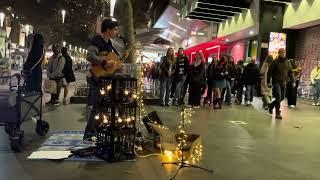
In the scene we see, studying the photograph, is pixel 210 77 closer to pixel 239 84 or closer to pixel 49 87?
pixel 239 84

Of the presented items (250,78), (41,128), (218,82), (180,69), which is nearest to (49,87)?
(41,128)

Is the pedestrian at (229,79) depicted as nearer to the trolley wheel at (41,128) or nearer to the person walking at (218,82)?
the person walking at (218,82)

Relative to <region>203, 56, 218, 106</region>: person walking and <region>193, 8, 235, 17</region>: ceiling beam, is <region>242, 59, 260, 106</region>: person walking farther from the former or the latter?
<region>193, 8, 235, 17</region>: ceiling beam

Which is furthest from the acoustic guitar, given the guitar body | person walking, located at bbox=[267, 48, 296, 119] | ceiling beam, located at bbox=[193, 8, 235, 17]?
ceiling beam, located at bbox=[193, 8, 235, 17]

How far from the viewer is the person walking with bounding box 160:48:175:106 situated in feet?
48.6

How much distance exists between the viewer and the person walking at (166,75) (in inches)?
583

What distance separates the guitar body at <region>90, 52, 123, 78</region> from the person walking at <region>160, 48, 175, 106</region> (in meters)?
7.57

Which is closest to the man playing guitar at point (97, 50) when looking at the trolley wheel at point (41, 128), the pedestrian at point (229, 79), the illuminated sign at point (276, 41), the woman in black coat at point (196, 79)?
the trolley wheel at point (41, 128)

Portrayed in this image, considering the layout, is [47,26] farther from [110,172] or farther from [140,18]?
[110,172]

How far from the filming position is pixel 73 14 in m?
35.7

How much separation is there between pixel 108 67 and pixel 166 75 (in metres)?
7.85

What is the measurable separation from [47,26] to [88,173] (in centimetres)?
3809

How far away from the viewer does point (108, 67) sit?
713 cm

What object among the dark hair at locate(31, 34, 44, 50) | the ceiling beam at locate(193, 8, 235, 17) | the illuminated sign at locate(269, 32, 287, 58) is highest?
the ceiling beam at locate(193, 8, 235, 17)
